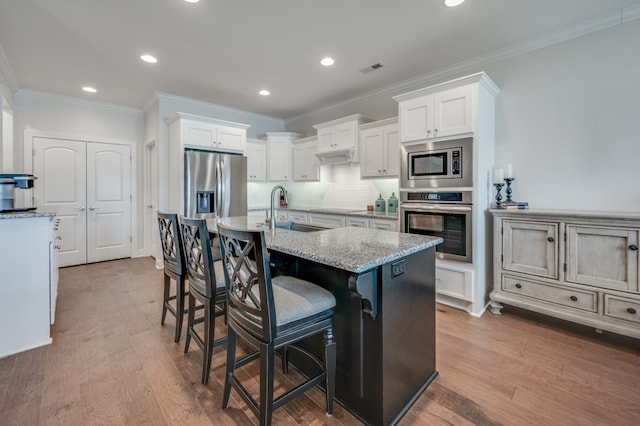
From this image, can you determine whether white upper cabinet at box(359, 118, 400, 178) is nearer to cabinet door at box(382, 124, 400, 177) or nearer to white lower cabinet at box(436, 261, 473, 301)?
cabinet door at box(382, 124, 400, 177)

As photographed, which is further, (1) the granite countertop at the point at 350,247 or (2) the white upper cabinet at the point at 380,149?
(2) the white upper cabinet at the point at 380,149

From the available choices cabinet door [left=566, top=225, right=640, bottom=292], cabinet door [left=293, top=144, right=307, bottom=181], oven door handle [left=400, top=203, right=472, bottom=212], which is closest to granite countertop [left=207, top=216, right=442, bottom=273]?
oven door handle [left=400, top=203, right=472, bottom=212]

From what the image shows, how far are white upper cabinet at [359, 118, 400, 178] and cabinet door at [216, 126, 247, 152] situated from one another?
2.00 metres

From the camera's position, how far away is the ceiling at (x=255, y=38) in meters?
2.49

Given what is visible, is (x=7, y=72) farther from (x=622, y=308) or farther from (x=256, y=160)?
(x=622, y=308)

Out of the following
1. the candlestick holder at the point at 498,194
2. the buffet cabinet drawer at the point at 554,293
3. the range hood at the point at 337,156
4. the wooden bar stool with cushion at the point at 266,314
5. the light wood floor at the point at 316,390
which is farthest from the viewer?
the range hood at the point at 337,156

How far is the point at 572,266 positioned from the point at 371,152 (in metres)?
2.62

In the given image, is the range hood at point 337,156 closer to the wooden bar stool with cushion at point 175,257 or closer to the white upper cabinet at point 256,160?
the white upper cabinet at point 256,160

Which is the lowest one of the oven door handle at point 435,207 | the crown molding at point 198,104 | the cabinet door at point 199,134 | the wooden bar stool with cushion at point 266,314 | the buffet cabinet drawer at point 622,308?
the buffet cabinet drawer at point 622,308

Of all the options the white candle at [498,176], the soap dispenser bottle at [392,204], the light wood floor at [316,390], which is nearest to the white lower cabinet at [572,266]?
the light wood floor at [316,390]

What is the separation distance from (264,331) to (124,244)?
17.1 ft

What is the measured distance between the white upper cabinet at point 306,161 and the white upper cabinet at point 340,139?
0.93 feet

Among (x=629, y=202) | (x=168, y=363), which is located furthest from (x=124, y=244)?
(x=629, y=202)

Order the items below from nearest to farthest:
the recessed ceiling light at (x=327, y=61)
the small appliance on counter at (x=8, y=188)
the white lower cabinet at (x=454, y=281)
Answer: the small appliance on counter at (x=8, y=188)
the white lower cabinet at (x=454, y=281)
the recessed ceiling light at (x=327, y=61)
